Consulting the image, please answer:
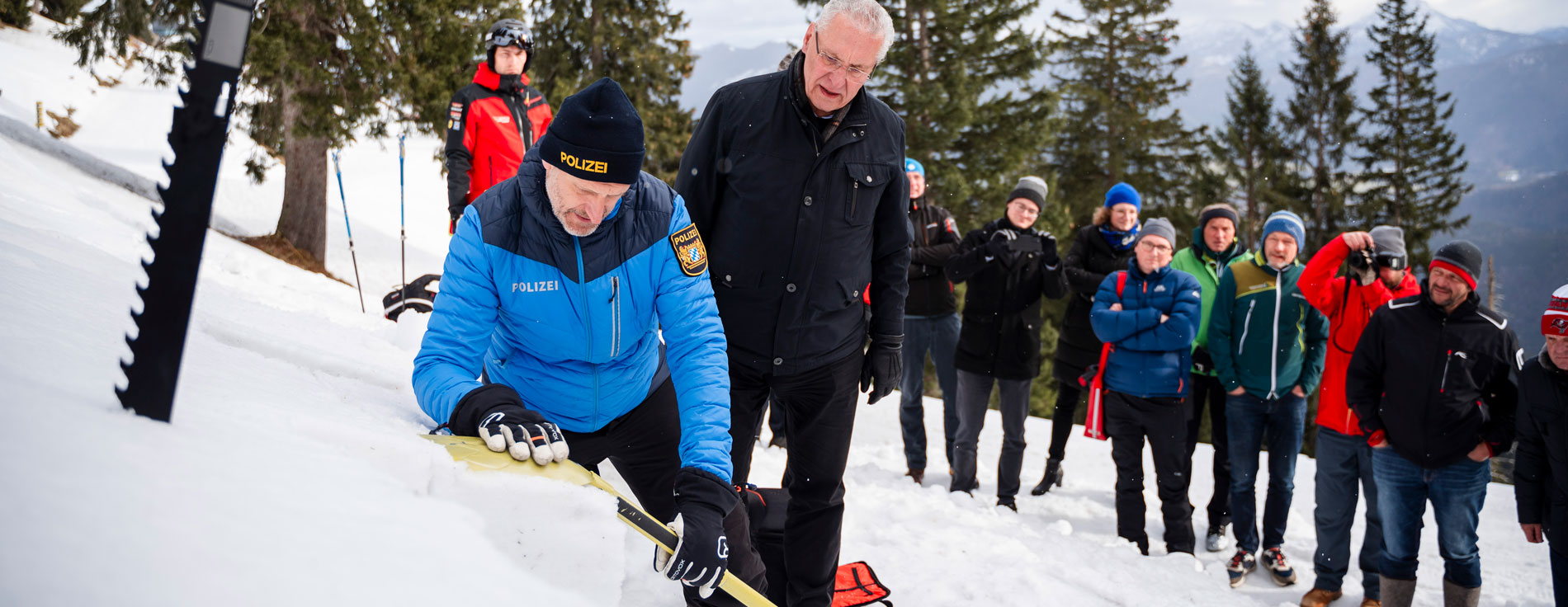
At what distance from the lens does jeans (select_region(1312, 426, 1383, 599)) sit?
4.83 m

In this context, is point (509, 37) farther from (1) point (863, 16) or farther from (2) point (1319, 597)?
(2) point (1319, 597)

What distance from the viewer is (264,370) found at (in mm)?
2627

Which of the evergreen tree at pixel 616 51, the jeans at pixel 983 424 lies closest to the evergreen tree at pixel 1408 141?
the evergreen tree at pixel 616 51

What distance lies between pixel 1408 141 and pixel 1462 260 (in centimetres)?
3097

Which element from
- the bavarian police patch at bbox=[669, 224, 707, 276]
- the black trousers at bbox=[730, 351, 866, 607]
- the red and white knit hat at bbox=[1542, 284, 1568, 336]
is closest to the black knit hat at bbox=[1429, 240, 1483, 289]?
the red and white knit hat at bbox=[1542, 284, 1568, 336]

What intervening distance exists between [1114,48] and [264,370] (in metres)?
30.8

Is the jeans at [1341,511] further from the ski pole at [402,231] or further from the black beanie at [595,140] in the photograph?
the ski pole at [402,231]

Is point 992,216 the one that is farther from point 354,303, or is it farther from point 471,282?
point 471,282

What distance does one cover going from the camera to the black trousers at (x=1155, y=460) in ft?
17.3

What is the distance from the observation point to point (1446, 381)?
4.23m

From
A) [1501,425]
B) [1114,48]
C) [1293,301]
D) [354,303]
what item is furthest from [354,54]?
[1114,48]

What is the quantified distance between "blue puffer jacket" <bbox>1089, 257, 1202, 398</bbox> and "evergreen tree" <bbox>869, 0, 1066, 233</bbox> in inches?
521

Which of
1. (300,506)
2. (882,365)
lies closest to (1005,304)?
(882,365)

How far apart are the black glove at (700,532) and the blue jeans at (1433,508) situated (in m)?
3.80
